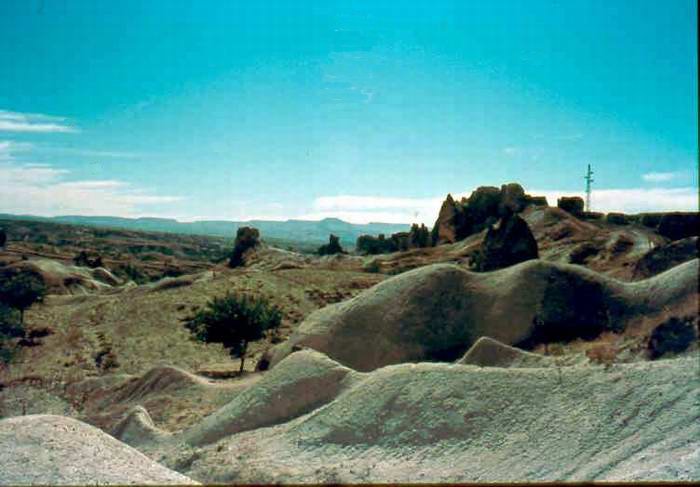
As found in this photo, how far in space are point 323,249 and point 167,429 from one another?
2624 inches

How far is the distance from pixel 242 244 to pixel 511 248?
4314cm

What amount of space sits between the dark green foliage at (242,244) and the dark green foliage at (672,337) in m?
61.8

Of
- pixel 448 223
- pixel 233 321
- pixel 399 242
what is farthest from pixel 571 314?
pixel 399 242

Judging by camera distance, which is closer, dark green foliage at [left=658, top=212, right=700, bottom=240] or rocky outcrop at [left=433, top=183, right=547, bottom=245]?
dark green foliage at [left=658, top=212, right=700, bottom=240]

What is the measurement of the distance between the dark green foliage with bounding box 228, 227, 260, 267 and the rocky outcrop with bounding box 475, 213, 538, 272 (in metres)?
40.9

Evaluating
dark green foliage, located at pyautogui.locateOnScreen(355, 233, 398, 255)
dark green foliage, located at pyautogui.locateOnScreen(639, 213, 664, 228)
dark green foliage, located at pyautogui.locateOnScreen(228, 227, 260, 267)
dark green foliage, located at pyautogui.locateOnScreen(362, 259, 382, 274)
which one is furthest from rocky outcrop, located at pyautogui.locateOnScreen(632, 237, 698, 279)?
dark green foliage, located at pyautogui.locateOnScreen(228, 227, 260, 267)

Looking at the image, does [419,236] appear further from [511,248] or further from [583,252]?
[511,248]

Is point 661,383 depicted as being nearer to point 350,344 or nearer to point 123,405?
point 350,344

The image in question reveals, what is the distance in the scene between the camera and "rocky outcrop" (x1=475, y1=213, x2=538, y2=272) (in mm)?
43188

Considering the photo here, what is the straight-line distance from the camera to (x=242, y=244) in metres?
79.7

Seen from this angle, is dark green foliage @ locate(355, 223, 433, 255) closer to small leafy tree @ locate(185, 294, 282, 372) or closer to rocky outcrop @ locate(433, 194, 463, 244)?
rocky outcrop @ locate(433, 194, 463, 244)

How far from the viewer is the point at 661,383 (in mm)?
13922

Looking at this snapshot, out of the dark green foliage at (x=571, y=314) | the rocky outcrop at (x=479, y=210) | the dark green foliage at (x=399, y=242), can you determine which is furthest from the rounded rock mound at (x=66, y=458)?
the dark green foliage at (x=399, y=242)

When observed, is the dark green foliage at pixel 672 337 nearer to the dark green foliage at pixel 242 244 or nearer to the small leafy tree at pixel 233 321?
the small leafy tree at pixel 233 321
